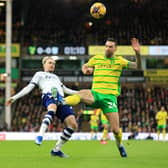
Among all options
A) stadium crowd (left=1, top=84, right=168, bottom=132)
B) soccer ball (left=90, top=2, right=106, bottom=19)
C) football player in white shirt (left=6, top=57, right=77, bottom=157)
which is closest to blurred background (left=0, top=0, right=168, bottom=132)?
stadium crowd (left=1, top=84, right=168, bottom=132)

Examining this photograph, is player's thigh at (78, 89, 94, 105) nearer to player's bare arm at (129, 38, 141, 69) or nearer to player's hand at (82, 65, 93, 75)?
player's hand at (82, 65, 93, 75)

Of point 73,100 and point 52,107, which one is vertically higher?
point 73,100

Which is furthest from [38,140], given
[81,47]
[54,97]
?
[81,47]

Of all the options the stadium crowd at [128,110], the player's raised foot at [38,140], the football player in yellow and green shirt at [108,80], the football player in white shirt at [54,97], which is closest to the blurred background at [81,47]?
the stadium crowd at [128,110]

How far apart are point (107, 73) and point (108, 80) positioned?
151 millimetres

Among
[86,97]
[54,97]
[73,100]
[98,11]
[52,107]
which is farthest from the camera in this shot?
[98,11]

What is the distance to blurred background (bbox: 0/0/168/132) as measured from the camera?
128 feet

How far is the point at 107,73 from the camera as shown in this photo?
10586 mm

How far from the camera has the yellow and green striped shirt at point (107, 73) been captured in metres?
10.5

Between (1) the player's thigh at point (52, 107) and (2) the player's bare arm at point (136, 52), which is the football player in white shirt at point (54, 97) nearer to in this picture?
(1) the player's thigh at point (52, 107)

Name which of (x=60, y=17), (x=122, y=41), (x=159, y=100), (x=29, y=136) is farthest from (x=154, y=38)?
(x=29, y=136)

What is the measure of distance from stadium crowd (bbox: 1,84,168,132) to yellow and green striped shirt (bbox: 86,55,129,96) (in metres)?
23.9

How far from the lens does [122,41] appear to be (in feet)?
135

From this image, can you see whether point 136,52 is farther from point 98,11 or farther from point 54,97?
point 98,11
